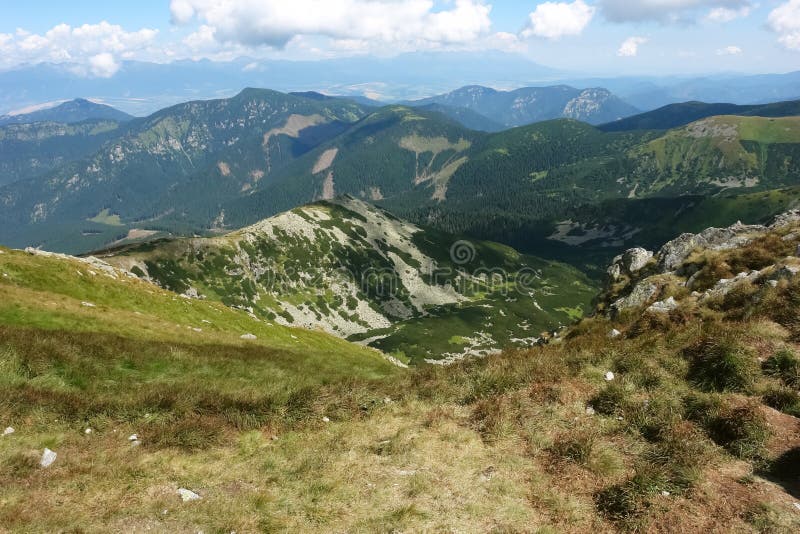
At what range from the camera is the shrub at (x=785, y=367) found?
1461cm

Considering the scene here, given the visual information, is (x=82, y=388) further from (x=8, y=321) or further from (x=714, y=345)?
(x=714, y=345)

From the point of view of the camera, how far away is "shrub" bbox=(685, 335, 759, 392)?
48.6 feet

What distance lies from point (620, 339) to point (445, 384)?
10010mm

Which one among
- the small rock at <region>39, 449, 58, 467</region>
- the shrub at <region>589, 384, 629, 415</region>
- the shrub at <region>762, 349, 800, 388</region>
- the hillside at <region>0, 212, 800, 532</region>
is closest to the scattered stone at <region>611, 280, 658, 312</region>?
the hillside at <region>0, 212, 800, 532</region>

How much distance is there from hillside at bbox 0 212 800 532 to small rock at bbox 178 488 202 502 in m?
0.06

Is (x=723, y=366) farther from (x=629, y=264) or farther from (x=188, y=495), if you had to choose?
(x=629, y=264)

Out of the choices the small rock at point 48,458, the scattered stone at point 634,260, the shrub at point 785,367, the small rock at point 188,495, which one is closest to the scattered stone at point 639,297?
the scattered stone at point 634,260

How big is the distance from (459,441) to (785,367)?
1234 cm

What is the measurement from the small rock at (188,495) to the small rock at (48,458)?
4.25 meters

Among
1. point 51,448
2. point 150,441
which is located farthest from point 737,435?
point 51,448

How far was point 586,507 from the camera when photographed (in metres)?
10.7

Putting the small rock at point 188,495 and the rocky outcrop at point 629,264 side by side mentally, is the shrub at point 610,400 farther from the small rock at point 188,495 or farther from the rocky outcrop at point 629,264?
the rocky outcrop at point 629,264

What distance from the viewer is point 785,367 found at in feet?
49.5

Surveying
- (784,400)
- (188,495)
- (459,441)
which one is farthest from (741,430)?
(188,495)
